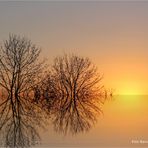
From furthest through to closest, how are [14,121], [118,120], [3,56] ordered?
[3,56] → [118,120] → [14,121]

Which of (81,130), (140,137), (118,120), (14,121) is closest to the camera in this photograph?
(140,137)

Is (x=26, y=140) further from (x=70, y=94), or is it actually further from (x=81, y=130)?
(x=70, y=94)

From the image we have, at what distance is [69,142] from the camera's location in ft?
20.5

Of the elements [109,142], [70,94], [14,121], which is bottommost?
[109,142]

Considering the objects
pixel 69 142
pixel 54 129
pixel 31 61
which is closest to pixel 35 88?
pixel 31 61

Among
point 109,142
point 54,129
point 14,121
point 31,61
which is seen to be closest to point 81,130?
point 54,129

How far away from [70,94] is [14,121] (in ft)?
49.5

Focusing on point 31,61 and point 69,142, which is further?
point 31,61

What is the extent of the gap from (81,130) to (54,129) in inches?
→ 22.2

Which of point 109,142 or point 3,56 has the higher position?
point 3,56

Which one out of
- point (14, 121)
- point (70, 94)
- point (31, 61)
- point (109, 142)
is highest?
point (31, 61)

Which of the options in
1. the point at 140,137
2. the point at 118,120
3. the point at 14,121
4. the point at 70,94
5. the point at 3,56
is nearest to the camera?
the point at 140,137

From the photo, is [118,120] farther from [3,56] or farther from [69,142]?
[3,56]

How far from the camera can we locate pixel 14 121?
873 cm
